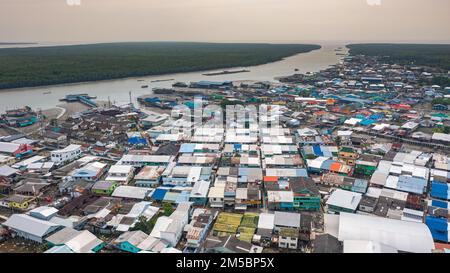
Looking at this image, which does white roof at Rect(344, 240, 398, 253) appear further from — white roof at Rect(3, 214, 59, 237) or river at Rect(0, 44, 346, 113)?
river at Rect(0, 44, 346, 113)

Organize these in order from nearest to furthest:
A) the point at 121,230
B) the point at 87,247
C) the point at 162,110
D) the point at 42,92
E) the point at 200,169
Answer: the point at 87,247
the point at 121,230
the point at 200,169
the point at 162,110
the point at 42,92

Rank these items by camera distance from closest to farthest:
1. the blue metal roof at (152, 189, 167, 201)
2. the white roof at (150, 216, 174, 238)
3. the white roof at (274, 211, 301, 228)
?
the white roof at (150, 216, 174, 238), the white roof at (274, 211, 301, 228), the blue metal roof at (152, 189, 167, 201)

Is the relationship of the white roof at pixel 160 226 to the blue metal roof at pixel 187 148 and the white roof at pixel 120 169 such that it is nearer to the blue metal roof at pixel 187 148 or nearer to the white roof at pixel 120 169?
the white roof at pixel 120 169

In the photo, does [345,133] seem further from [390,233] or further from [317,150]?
[390,233]

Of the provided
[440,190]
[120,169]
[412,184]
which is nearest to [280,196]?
[412,184]

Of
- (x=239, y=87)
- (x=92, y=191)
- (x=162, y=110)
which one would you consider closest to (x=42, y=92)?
(x=162, y=110)

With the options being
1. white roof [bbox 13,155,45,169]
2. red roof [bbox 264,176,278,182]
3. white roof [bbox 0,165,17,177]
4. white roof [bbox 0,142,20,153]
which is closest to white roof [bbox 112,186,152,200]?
red roof [bbox 264,176,278,182]

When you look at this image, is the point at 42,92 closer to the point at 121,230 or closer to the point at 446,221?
the point at 121,230
